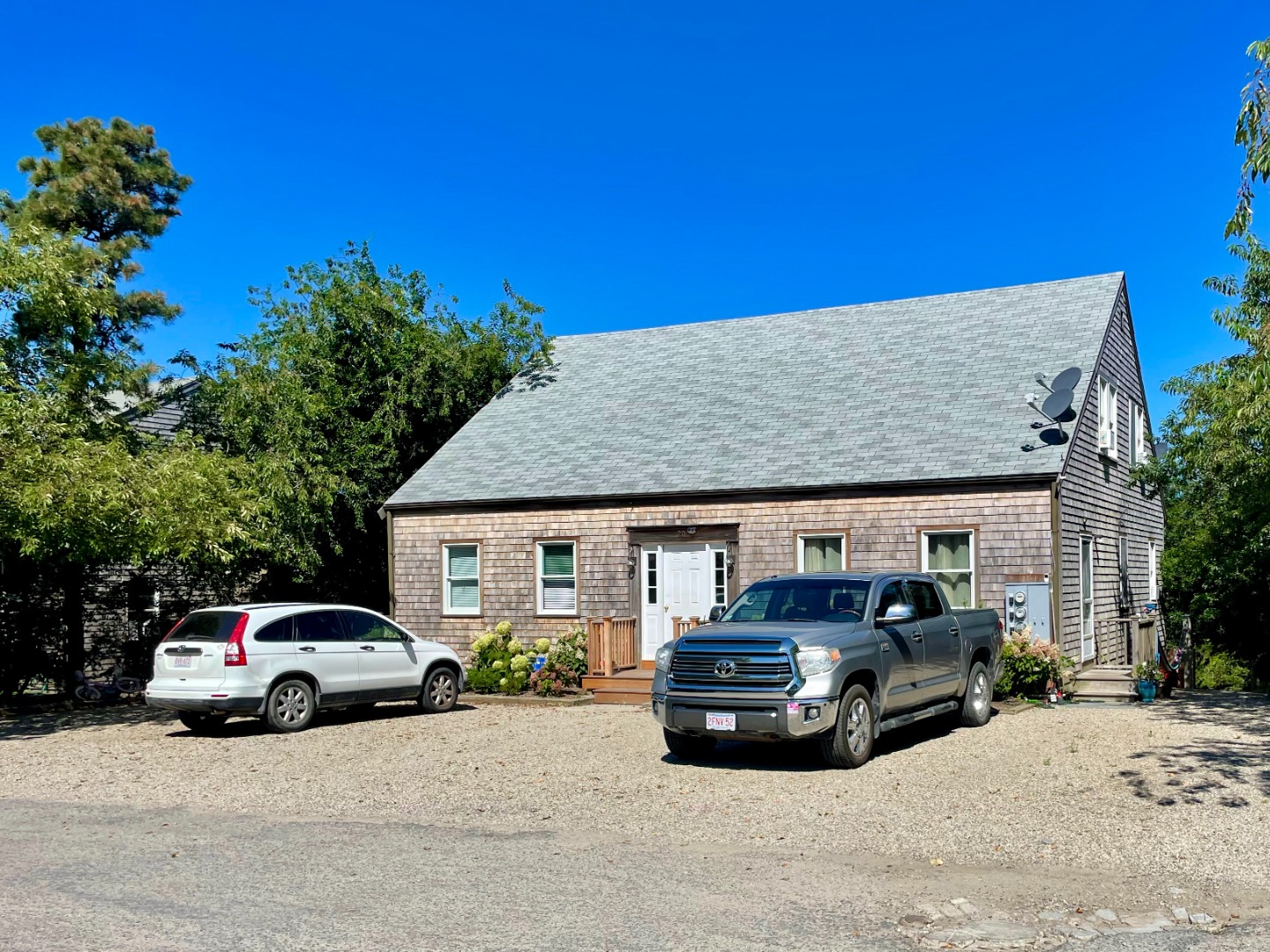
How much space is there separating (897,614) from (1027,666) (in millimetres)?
5577

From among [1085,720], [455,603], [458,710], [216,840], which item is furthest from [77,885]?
[455,603]

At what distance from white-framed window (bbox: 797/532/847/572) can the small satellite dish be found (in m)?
4.15

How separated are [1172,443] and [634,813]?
1583 cm

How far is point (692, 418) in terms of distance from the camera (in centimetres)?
2225

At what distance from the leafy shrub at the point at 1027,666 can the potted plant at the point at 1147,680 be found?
1.33m

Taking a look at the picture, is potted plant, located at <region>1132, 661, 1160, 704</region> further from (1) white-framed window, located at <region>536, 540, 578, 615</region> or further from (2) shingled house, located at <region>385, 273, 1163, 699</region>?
(1) white-framed window, located at <region>536, 540, 578, 615</region>

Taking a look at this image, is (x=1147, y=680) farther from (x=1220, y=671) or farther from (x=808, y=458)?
(x=1220, y=671)

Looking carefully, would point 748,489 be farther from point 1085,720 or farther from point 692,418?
point 1085,720

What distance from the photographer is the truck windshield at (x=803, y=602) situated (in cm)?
1230

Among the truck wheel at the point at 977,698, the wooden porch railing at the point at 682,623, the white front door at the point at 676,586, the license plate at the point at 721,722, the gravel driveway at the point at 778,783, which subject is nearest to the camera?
the gravel driveway at the point at 778,783

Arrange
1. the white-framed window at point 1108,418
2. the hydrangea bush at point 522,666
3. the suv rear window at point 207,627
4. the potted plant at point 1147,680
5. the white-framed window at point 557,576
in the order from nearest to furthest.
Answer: the suv rear window at point 207,627 → the potted plant at point 1147,680 → the hydrangea bush at point 522,666 → the white-framed window at point 1108,418 → the white-framed window at point 557,576

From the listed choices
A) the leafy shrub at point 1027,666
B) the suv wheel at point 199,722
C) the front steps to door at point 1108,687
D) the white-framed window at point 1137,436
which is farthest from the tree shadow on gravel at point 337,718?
the white-framed window at point 1137,436

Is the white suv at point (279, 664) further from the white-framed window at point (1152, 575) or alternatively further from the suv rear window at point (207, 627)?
the white-framed window at point (1152, 575)

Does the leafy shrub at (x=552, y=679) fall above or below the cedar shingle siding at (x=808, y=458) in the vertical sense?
below
